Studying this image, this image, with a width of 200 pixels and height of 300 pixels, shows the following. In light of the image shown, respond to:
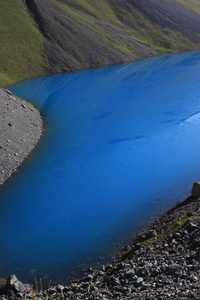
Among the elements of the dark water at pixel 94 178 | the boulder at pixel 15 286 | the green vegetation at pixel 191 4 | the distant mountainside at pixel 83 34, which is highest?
the green vegetation at pixel 191 4

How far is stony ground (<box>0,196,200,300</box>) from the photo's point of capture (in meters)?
11.1

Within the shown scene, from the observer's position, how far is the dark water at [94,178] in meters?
18.9

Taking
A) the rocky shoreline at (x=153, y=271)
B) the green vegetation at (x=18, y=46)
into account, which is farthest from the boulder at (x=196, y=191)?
the green vegetation at (x=18, y=46)

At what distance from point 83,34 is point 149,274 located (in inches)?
3865

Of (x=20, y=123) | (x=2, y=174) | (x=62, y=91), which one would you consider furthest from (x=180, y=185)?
(x=62, y=91)

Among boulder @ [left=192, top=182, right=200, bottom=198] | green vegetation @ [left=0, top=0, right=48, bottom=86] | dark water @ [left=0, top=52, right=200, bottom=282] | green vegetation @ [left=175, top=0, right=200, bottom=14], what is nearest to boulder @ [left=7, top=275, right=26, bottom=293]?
dark water @ [left=0, top=52, right=200, bottom=282]

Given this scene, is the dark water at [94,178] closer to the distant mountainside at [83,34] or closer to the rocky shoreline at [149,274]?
the rocky shoreline at [149,274]

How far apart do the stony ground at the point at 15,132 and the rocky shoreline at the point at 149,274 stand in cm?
1568

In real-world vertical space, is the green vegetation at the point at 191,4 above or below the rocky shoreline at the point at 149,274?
above

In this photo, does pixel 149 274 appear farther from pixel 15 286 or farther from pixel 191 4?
pixel 191 4

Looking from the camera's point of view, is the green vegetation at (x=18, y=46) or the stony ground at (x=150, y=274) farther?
the green vegetation at (x=18, y=46)

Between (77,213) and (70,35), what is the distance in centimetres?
8586

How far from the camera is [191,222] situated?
16750 millimetres

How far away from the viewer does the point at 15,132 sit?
34406 millimetres
